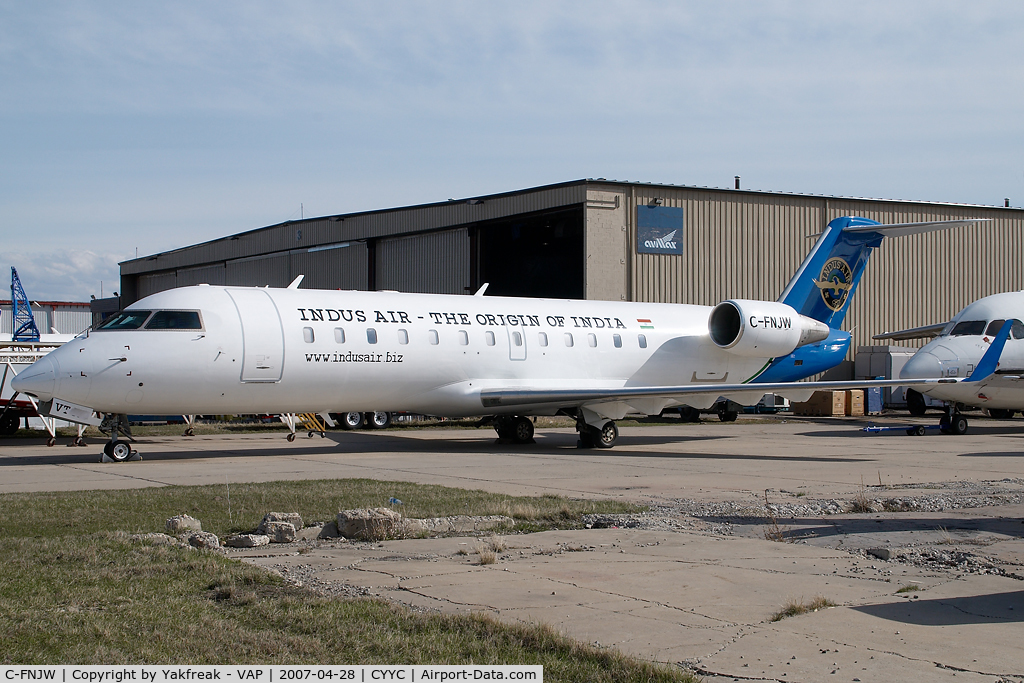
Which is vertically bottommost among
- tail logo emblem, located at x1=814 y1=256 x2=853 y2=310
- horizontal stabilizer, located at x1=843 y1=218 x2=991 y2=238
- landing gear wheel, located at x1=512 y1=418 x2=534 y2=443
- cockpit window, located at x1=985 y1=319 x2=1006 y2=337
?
landing gear wheel, located at x1=512 y1=418 x2=534 y2=443

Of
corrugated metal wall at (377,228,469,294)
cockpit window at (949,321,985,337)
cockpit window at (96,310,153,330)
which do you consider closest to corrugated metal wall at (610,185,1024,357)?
corrugated metal wall at (377,228,469,294)

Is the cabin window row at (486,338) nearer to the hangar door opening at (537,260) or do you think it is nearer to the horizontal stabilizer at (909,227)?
the horizontal stabilizer at (909,227)

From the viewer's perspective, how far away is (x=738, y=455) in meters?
18.5

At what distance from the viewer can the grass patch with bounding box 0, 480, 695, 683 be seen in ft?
16.0

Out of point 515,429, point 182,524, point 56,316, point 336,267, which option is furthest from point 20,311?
point 182,524

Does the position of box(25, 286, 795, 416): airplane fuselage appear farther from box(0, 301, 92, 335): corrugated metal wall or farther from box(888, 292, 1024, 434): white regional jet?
box(0, 301, 92, 335): corrugated metal wall

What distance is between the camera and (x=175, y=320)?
16578 mm

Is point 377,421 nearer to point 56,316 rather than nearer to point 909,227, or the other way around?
point 909,227

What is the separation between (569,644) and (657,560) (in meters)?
2.68

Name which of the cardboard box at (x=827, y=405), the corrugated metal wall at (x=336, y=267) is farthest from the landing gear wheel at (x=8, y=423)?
the cardboard box at (x=827, y=405)

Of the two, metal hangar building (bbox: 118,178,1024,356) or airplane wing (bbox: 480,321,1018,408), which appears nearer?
airplane wing (bbox: 480,321,1018,408)

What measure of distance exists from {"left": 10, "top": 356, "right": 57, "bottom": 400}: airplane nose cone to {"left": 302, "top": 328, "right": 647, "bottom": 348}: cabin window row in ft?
13.7

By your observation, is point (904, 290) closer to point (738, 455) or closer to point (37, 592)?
point (738, 455)

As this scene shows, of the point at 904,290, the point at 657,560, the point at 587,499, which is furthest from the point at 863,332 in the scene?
the point at 657,560
